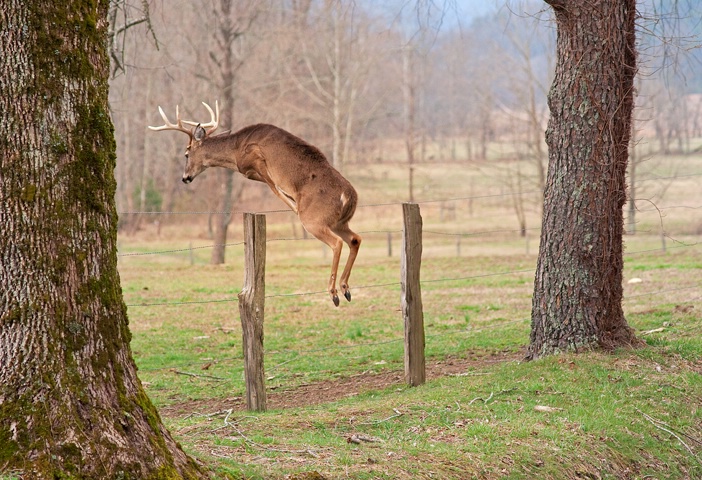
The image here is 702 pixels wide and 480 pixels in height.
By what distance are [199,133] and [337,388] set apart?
322 cm

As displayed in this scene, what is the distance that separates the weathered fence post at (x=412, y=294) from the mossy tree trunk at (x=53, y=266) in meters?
A: 4.51

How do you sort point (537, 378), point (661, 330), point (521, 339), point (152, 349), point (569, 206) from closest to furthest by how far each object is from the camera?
point (537, 378), point (569, 206), point (661, 330), point (521, 339), point (152, 349)

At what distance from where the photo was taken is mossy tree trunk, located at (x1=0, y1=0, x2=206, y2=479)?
14.4 ft

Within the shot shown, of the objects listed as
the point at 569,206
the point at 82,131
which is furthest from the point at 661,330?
the point at 82,131

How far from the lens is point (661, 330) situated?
35.9ft

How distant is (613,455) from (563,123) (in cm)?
367

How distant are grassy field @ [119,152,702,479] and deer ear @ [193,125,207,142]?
142 centimetres

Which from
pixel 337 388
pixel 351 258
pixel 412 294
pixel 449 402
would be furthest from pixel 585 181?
pixel 337 388

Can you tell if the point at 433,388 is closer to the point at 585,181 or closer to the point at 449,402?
the point at 449,402

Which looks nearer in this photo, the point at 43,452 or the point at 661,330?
the point at 43,452

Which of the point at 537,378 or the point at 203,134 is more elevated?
the point at 203,134

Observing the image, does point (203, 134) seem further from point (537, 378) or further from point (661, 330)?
point (661, 330)

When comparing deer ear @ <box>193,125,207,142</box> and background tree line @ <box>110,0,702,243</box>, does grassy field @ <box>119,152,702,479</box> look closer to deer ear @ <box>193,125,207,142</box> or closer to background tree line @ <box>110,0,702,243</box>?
deer ear @ <box>193,125,207,142</box>

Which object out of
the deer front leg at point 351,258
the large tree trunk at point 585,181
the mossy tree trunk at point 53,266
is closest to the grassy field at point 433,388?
the large tree trunk at point 585,181
